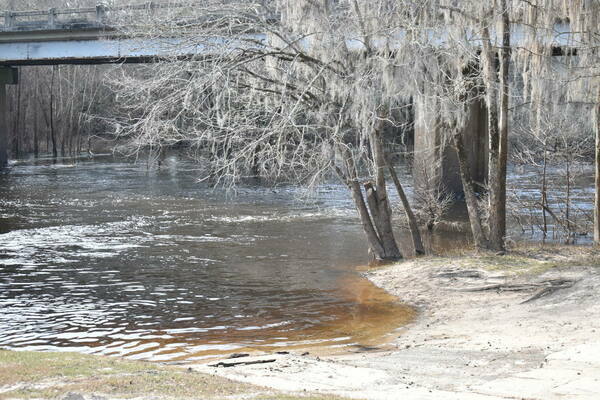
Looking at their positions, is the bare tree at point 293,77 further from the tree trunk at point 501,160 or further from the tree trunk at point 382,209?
the tree trunk at point 501,160

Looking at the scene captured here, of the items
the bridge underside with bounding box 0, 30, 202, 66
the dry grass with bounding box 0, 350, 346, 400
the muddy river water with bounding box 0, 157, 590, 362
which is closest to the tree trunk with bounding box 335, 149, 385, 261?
the muddy river water with bounding box 0, 157, 590, 362

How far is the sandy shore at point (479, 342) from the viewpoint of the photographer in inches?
292

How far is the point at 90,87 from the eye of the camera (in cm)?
5744

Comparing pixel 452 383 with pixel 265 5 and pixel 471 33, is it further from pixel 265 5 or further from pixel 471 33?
pixel 265 5

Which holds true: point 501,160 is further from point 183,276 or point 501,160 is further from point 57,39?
point 57,39

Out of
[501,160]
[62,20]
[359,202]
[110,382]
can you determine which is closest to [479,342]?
[110,382]

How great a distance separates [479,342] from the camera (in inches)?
390

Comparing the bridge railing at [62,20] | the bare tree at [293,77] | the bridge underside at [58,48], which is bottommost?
the bare tree at [293,77]

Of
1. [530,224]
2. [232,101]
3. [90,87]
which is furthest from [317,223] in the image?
[90,87]

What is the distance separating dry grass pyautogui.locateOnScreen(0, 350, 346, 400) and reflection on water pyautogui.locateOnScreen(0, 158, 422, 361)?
2.61 metres

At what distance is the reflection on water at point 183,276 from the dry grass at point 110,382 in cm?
261

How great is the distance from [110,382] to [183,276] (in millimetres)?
9313

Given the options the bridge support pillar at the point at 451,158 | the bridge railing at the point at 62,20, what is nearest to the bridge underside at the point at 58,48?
the bridge railing at the point at 62,20

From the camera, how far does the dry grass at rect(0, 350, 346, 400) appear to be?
6.68 metres
